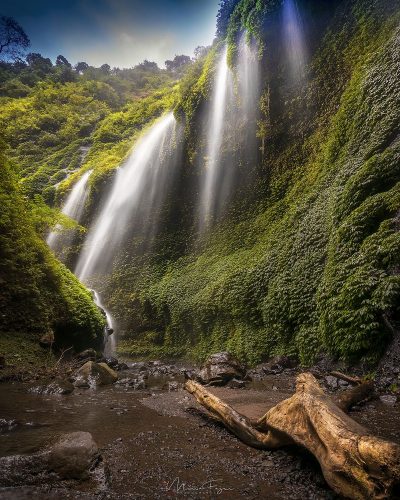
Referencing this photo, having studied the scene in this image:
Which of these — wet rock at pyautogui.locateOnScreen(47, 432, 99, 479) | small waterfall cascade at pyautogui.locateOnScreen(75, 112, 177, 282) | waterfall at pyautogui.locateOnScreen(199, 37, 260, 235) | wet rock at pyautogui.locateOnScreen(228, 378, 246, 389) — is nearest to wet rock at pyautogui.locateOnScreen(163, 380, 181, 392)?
wet rock at pyautogui.locateOnScreen(228, 378, 246, 389)

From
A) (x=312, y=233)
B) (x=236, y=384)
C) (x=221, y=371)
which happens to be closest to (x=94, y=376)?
(x=221, y=371)

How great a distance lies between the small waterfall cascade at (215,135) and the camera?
17.7 meters

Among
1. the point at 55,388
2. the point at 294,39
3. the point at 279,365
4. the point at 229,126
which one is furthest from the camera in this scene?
the point at 229,126

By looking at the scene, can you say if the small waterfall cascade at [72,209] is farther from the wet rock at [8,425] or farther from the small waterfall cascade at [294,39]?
the wet rock at [8,425]

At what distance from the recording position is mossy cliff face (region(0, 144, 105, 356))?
8945 millimetres

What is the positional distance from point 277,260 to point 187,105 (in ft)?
40.6

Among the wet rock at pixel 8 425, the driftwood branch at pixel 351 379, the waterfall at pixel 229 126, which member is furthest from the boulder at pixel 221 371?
the waterfall at pixel 229 126

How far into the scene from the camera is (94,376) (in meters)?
7.75

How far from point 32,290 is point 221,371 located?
19.7ft

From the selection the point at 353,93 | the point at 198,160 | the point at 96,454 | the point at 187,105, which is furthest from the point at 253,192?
the point at 96,454

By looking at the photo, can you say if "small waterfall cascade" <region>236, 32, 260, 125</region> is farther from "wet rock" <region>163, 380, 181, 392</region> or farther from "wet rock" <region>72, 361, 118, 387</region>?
"wet rock" <region>72, 361, 118, 387</region>

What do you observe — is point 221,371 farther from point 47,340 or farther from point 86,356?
point 47,340

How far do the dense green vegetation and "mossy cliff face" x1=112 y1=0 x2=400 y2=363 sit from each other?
0.05 meters

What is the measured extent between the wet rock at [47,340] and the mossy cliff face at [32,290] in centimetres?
13
